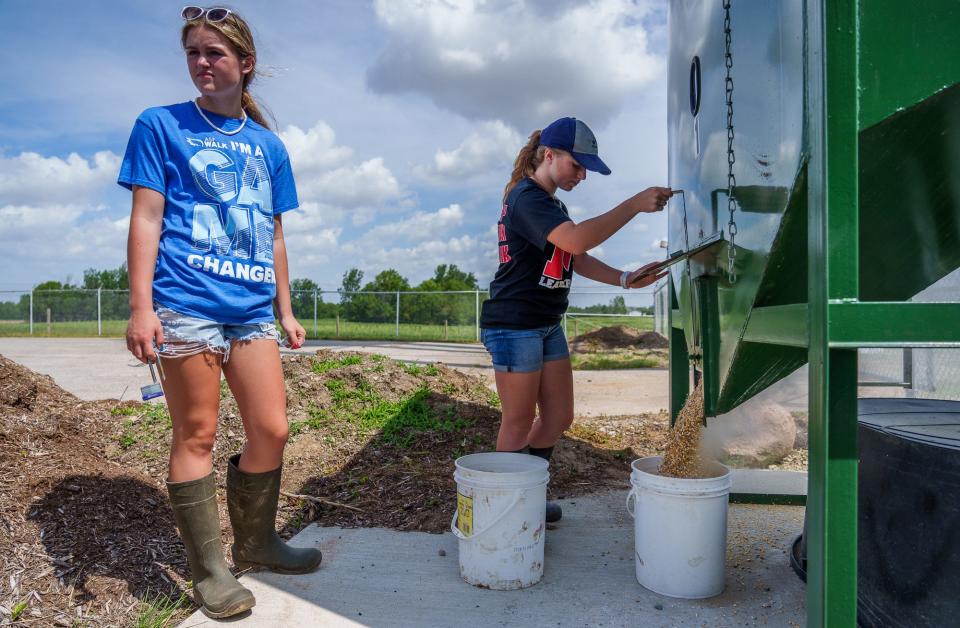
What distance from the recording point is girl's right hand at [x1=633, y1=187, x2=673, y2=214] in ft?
9.05

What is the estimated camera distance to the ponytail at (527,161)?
3186 mm

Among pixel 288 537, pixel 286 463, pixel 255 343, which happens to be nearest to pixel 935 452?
pixel 255 343

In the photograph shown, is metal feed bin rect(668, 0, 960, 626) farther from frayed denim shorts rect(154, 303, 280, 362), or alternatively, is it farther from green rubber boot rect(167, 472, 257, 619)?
green rubber boot rect(167, 472, 257, 619)

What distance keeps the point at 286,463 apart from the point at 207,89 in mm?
2574

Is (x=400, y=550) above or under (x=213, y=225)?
under

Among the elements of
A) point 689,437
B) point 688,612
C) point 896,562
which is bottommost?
point 688,612

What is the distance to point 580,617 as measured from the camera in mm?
2473

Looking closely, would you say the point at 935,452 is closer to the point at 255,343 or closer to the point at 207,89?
the point at 255,343

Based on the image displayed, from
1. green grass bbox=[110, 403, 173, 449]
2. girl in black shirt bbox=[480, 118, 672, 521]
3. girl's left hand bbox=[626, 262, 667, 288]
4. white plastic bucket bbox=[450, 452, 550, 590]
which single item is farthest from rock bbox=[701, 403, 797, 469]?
green grass bbox=[110, 403, 173, 449]

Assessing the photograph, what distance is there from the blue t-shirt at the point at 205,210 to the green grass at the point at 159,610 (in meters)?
1.02

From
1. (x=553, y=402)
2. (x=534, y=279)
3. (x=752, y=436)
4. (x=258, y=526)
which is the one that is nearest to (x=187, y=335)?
(x=258, y=526)

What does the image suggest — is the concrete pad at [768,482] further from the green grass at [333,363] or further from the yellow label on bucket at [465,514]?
the green grass at [333,363]

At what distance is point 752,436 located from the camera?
5.19 m

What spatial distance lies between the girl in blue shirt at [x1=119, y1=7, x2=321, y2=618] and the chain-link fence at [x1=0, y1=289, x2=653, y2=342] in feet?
51.2
